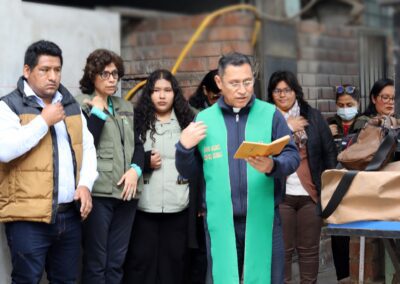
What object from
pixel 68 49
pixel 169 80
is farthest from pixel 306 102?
pixel 68 49

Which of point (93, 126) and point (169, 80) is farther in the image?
point (169, 80)

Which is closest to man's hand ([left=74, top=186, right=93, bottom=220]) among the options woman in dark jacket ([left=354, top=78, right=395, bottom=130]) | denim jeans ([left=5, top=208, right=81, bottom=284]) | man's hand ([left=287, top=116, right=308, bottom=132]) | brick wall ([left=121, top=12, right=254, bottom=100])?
denim jeans ([left=5, top=208, right=81, bottom=284])

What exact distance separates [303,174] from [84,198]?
5.85 feet

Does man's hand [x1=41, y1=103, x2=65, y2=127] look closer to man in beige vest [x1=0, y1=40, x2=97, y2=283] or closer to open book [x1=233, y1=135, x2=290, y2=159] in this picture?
man in beige vest [x1=0, y1=40, x2=97, y2=283]

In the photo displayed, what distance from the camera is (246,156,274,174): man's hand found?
420 centimetres

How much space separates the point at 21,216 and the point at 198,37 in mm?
3592

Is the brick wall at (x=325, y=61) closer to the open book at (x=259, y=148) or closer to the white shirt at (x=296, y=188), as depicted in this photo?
Result: the white shirt at (x=296, y=188)

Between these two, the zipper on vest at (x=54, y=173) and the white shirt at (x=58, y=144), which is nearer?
the white shirt at (x=58, y=144)

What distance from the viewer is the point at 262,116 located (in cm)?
448

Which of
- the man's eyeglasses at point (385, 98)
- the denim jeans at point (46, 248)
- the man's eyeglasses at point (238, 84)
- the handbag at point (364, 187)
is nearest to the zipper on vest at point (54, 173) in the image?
the denim jeans at point (46, 248)

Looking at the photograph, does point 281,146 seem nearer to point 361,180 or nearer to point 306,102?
point 361,180

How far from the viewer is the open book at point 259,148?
13.1 ft

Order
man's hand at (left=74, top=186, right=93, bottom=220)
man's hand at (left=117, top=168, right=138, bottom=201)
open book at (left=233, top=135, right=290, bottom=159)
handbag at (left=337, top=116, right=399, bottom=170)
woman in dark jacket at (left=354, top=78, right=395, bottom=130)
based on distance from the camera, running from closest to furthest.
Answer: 1. open book at (left=233, top=135, right=290, bottom=159)
2. handbag at (left=337, top=116, right=399, bottom=170)
3. man's hand at (left=74, top=186, right=93, bottom=220)
4. man's hand at (left=117, top=168, right=138, bottom=201)
5. woman in dark jacket at (left=354, top=78, right=395, bottom=130)

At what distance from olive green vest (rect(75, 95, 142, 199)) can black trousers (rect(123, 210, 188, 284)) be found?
1.00 ft
